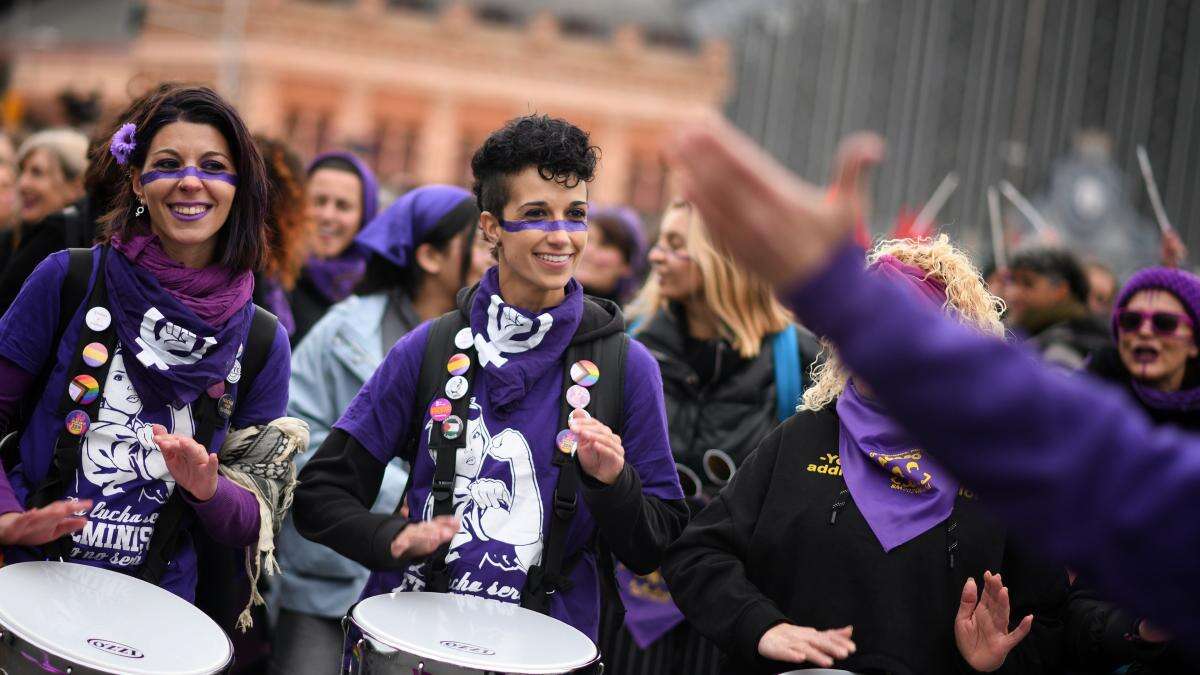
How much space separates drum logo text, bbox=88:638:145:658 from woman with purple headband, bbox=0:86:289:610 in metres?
0.34

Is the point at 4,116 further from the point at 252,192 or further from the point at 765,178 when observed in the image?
the point at 765,178

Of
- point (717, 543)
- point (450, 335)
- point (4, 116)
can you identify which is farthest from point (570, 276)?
point (4, 116)

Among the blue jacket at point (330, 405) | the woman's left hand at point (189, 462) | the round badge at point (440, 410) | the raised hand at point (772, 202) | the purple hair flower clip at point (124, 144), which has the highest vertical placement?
the raised hand at point (772, 202)

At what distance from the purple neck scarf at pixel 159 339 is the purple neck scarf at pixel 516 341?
63cm

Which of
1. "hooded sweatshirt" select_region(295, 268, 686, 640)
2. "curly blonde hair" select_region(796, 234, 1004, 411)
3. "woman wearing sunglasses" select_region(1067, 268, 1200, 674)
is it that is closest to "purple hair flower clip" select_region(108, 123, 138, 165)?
"hooded sweatshirt" select_region(295, 268, 686, 640)

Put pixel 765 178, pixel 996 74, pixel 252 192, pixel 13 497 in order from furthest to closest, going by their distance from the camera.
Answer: pixel 996 74 → pixel 252 192 → pixel 13 497 → pixel 765 178

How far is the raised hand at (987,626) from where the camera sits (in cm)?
269

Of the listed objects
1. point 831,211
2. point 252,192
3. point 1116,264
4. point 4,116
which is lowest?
point 1116,264

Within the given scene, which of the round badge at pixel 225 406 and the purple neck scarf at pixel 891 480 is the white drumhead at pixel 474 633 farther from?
the purple neck scarf at pixel 891 480

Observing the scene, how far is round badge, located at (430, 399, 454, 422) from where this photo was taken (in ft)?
9.75

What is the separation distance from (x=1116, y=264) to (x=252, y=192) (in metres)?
32.6

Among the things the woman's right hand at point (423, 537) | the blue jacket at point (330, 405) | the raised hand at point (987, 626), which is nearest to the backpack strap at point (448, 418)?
the woman's right hand at point (423, 537)

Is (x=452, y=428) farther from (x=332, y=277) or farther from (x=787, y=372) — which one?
(x=332, y=277)

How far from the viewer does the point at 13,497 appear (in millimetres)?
2676
